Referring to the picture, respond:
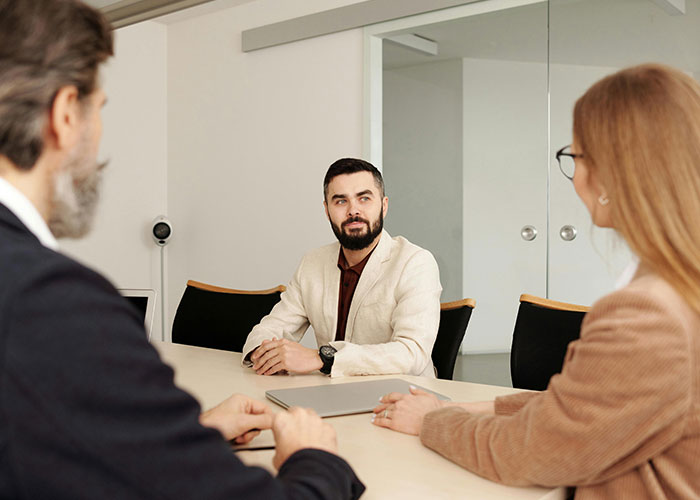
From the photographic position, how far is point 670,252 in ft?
3.43

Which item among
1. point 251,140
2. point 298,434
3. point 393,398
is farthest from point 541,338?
point 251,140

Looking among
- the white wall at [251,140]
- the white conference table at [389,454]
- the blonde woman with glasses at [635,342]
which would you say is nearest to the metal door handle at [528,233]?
the white wall at [251,140]

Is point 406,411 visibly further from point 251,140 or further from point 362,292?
point 251,140

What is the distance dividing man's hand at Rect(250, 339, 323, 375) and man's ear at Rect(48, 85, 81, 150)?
4.41ft

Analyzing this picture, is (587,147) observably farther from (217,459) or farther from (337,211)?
(337,211)

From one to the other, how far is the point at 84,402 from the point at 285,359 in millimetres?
1444

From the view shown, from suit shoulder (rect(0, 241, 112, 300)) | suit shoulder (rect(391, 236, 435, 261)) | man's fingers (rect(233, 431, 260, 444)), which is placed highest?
suit shoulder (rect(0, 241, 112, 300))

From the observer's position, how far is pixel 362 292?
8.77ft

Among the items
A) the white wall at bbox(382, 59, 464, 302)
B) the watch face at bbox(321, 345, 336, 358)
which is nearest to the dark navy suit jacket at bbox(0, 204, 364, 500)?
the watch face at bbox(321, 345, 336, 358)

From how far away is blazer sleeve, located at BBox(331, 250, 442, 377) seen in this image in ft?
6.84

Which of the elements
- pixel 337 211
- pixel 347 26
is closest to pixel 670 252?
pixel 337 211

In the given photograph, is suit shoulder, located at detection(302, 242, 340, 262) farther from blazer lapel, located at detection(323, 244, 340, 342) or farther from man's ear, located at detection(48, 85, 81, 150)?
man's ear, located at detection(48, 85, 81, 150)

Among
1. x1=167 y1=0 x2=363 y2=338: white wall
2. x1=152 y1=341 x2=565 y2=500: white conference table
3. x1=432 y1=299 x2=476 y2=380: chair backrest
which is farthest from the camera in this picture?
x1=167 y1=0 x2=363 y2=338: white wall

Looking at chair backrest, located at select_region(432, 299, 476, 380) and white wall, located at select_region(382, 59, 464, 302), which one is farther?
white wall, located at select_region(382, 59, 464, 302)
